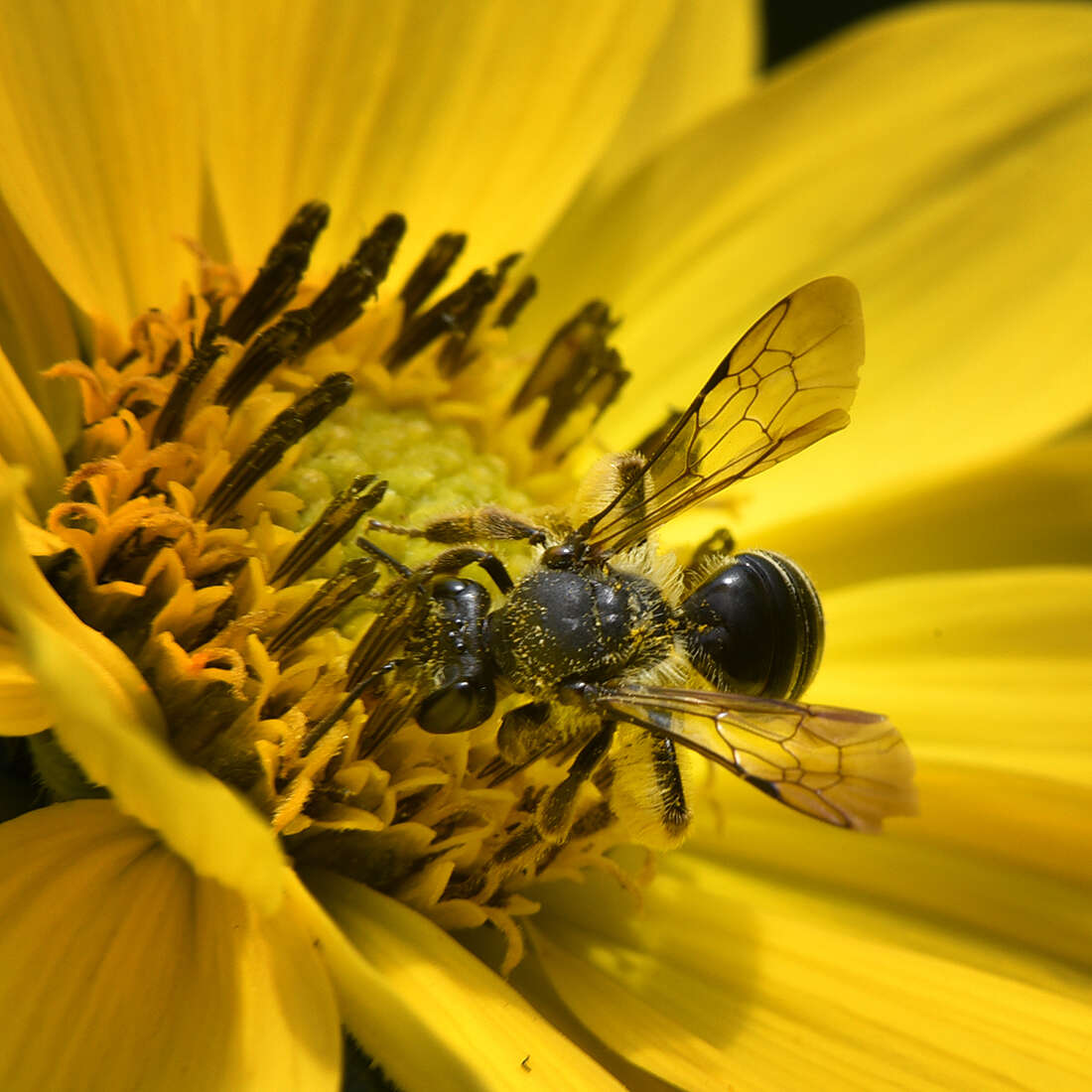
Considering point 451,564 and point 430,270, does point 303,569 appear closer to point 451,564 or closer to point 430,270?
point 451,564

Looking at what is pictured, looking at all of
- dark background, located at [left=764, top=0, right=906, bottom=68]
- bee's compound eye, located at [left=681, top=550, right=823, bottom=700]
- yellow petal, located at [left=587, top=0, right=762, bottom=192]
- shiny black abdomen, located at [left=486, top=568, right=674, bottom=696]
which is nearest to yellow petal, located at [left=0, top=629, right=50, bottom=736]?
shiny black abdomen, located at [left=486, top=568, right=674, bottom=696]

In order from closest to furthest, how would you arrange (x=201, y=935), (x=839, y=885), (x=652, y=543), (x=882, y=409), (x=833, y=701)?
(x=201, y=935)
(x=652, y=543)
(x=839, y=885)
(x=833, y=701)
(x=882, y=409)

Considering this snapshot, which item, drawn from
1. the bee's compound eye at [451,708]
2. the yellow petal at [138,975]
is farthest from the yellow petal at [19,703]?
the bee's compound eye at [451,708]

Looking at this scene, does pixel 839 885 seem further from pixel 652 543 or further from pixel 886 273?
pixel 886 273

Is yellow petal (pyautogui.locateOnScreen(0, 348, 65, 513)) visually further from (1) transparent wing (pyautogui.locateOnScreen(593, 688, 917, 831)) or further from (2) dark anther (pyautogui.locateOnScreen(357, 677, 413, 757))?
(1) transparent wing (pyautogui.locateOnScreen(593, 688, 917, 831))

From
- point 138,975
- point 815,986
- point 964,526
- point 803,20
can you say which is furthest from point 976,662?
point 803,20

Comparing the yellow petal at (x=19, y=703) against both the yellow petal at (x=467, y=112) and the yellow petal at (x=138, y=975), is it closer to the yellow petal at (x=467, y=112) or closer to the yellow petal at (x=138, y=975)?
the yellow petal at (x=138, y=975)

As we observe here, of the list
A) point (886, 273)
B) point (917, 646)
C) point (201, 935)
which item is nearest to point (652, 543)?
point (917, 646)
